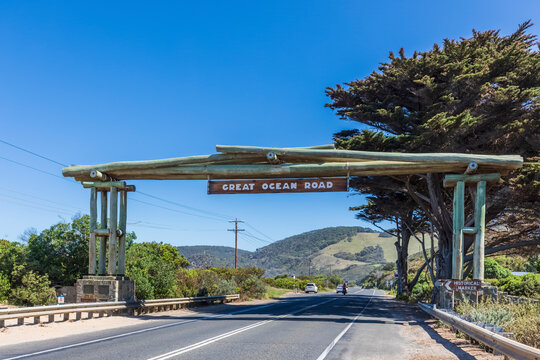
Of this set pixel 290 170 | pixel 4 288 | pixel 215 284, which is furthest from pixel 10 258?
pixel 290 170

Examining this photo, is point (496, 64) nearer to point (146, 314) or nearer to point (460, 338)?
point (460, 338)

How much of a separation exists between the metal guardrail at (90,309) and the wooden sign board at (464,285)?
1133cm

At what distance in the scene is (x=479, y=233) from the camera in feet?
58.0

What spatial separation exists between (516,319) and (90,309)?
12.6m

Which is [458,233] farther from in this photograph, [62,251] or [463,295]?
[62,251]

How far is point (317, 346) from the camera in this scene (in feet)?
36.2

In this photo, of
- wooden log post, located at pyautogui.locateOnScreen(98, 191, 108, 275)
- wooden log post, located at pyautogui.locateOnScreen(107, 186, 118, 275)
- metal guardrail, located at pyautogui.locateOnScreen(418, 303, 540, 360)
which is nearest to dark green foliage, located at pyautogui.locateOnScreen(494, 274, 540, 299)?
metal guardrail, located at pyautogui.locateOnScreen(418, 303, 540, 360)

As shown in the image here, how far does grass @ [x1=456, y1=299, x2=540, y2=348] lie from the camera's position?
932 cm

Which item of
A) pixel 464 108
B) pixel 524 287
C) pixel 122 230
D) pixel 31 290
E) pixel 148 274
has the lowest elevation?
pixel 524 287

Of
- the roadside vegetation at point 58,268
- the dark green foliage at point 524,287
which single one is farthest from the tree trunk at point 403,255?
the roadside vegetation at point 58,268

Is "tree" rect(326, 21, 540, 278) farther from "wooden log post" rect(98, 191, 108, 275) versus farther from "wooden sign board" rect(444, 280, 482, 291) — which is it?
"wooden log post" rect(98, 191, 108, 275)

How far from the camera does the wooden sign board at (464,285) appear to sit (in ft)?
55.8

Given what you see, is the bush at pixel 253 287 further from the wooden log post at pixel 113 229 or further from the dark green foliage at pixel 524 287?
the wooden log post at pixel 113 229

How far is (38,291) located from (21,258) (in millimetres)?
2190
